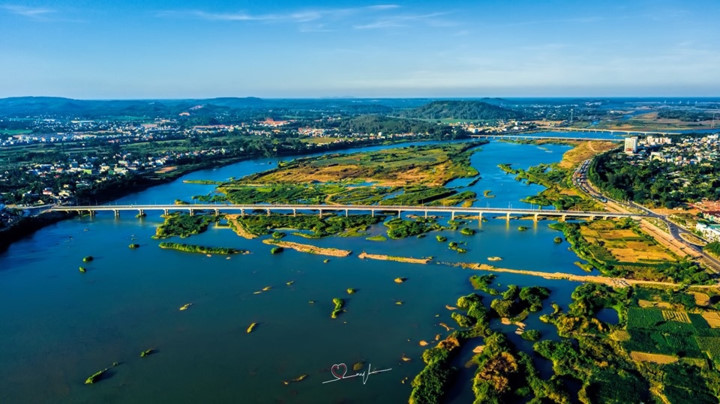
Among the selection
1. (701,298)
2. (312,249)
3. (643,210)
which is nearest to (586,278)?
(701,298)

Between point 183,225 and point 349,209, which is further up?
point 349,209

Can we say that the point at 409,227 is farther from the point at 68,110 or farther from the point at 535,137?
the point at 68,110

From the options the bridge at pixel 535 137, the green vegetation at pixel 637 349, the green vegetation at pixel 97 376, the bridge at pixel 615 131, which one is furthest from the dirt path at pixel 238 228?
the bridge at pixel 615 131

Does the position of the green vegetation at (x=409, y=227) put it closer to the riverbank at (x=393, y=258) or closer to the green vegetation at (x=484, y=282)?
the riverbank at (x=393, y=258)

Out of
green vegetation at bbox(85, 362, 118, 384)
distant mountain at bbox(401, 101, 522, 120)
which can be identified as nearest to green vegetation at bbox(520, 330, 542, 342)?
green vegetation at bbox(85, 362, 118, 384)

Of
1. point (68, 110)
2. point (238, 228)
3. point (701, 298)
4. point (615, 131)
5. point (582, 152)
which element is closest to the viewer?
point (701, 298)

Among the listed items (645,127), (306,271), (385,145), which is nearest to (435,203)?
(306,271)
